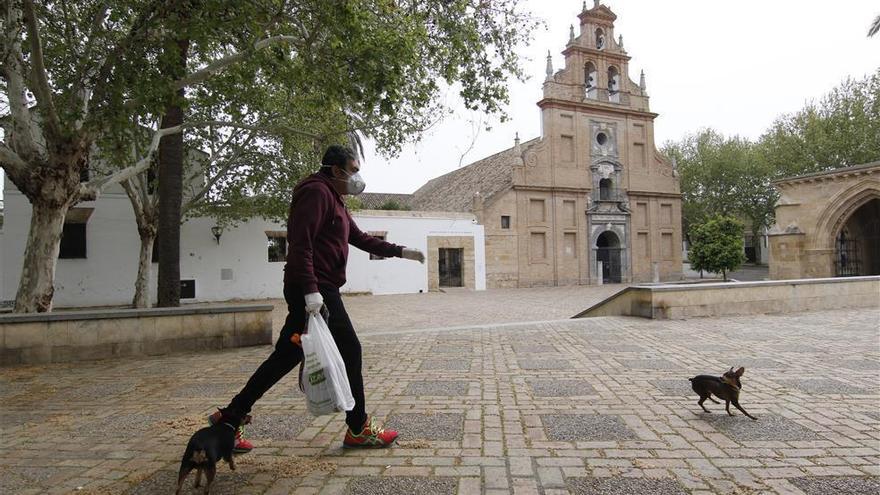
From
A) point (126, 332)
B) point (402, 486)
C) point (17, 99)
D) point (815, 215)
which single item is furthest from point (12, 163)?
point (815, 215)

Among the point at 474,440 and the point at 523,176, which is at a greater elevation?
the point at 523,176

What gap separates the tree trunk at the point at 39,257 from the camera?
7117 millimetres

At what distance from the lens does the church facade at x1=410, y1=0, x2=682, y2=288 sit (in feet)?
89.8

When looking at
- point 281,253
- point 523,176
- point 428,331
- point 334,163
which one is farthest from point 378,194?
point 334,163

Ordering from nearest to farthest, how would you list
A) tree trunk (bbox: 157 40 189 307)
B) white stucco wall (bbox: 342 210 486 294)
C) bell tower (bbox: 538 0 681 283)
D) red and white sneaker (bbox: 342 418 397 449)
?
red and white sneaker (bbox: 342 418 397 449)
tree trunk (bbox: 157 40 189 307)
white stucco wall (bbox: 342 210 486 294)
bell tower (bbox: 538 0 681 283)

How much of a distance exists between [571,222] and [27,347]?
26718mm

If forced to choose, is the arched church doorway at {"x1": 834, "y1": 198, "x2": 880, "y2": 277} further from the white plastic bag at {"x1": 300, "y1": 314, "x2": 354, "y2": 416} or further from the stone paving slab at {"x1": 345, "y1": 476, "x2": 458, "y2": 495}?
the white plastic bag at {"x1": 300, "y1": 314, "x2": 354, "y2": 416}

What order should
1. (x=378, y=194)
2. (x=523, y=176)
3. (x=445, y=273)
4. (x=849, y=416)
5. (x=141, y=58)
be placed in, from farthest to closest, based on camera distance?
(x=378, y=194) < (x=523, y=176) < (x=445, y=273) < (x=141, y=58) < (x=849, y=416)

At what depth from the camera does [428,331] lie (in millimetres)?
8469

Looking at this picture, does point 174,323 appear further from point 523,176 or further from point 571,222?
point 571,222

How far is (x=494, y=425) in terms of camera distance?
3.47m

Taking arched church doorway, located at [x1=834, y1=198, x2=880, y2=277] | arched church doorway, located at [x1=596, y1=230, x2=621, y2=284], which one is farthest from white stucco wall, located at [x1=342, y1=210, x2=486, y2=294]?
arched church doorway, located at [x1=834, y1=198, x2=880, y2=277]

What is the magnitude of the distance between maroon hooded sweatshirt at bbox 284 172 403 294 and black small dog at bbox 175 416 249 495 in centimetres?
85

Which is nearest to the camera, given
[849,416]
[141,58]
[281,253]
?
A: [849,416]
